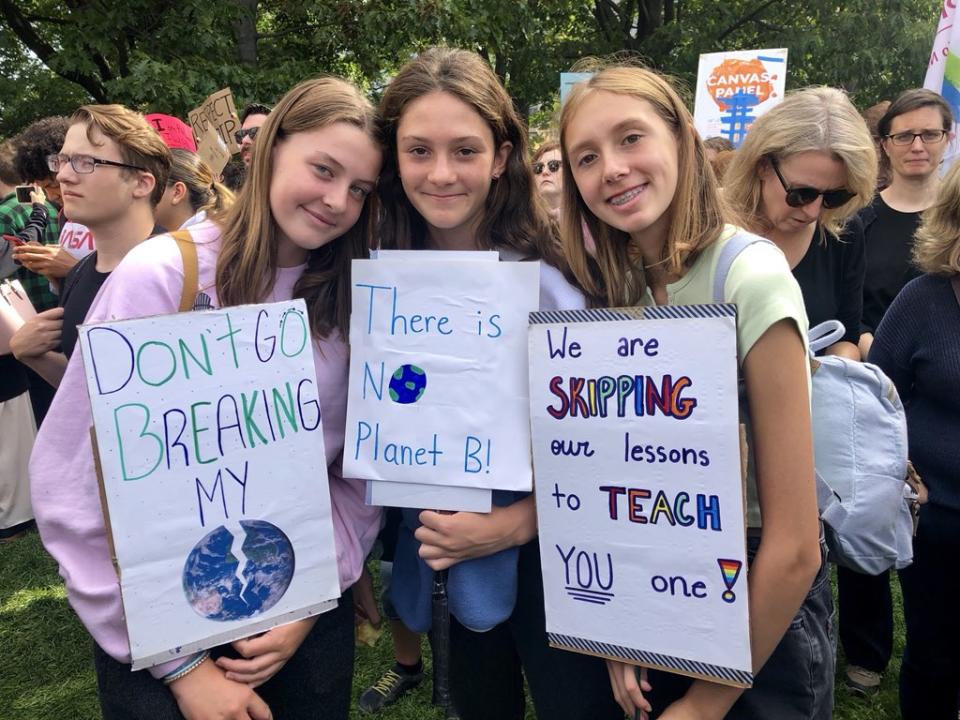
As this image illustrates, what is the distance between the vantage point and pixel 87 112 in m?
2.37

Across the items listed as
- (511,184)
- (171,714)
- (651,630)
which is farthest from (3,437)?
(651,630)

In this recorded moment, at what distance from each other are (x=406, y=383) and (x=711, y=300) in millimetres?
658

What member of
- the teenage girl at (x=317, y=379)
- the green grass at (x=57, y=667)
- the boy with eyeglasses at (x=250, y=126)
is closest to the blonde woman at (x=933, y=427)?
the green grass at (x=57, y=667)

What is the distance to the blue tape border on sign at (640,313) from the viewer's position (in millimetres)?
1260

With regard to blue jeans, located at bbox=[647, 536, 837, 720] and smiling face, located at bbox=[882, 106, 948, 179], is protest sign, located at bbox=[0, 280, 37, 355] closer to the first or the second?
blue jeans, located at bbox=[647, 536, 837, 720]

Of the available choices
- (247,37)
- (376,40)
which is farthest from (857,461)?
(247,37)

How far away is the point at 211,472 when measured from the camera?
1406 mm

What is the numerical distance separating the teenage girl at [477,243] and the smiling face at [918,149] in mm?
2394

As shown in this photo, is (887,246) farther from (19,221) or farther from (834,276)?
(19,221)

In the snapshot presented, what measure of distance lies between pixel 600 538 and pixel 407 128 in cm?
98

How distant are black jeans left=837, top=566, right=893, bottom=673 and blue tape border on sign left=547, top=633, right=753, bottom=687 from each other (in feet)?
5.99

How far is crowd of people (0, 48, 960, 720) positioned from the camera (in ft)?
4.51

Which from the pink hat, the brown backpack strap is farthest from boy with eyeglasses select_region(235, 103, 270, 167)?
the brown backpack strap

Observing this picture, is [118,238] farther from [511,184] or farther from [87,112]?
[511,184]
